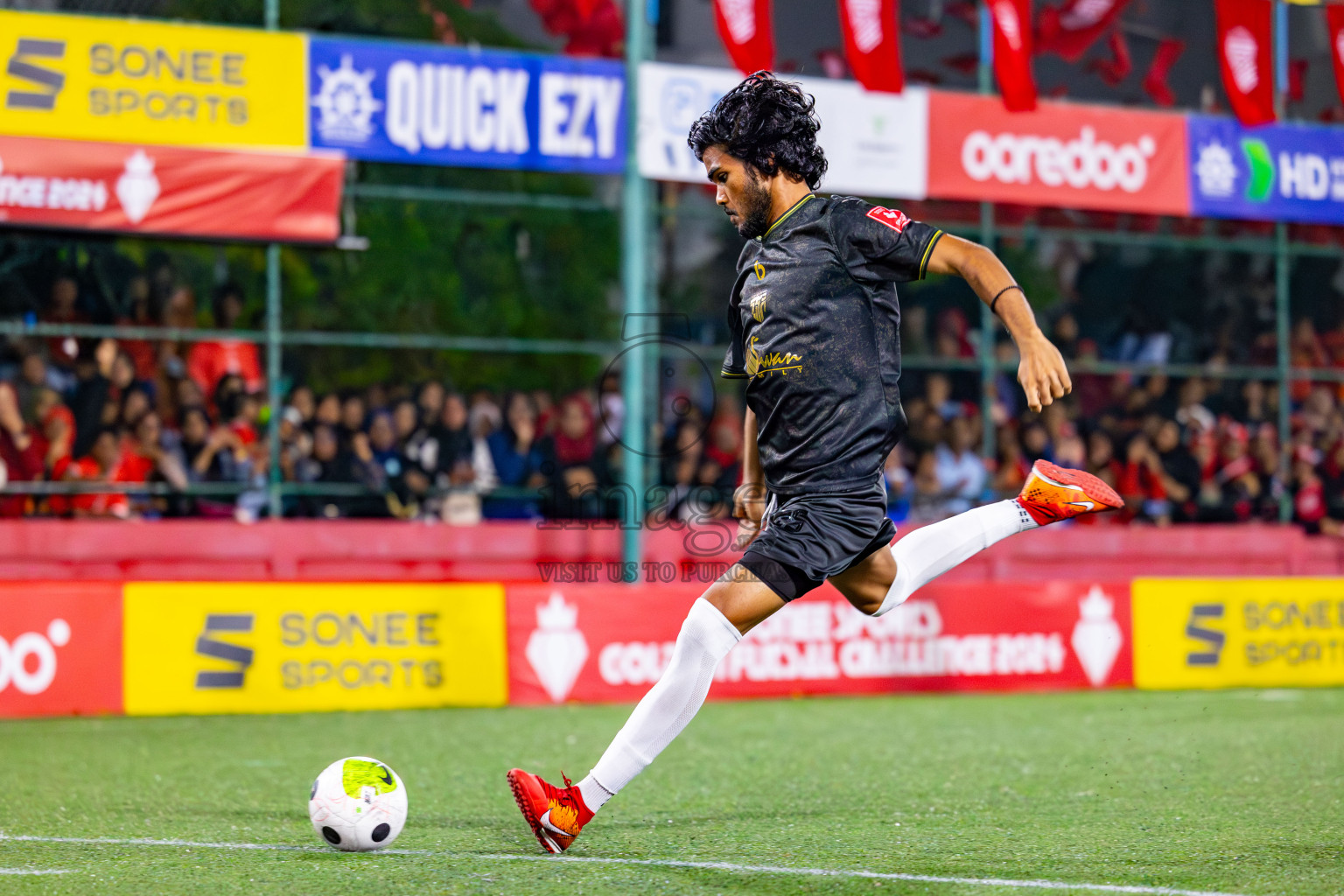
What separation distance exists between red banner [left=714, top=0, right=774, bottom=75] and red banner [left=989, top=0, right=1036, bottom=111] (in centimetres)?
232

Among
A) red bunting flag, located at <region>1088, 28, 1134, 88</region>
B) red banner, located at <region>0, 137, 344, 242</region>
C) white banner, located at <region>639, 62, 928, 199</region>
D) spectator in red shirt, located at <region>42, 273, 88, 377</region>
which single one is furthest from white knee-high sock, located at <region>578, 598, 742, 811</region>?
red bunting flag, located at <region>1088, 28, 1134, 88</region>

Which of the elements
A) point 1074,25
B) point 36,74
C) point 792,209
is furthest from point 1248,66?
point 792,209

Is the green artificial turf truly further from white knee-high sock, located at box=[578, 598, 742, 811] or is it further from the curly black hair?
the curly black hair

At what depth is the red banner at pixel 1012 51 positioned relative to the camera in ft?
48.3

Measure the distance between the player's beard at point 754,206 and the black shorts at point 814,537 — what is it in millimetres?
855

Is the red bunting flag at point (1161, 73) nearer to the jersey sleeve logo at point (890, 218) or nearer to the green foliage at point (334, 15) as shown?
the green foliage at point (334, 15)

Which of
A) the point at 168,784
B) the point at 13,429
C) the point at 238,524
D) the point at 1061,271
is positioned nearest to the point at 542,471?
the point at 238,524

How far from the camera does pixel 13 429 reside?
486 inches

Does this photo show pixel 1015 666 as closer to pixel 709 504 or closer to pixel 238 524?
pixel 709 504

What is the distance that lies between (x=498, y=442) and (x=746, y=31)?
4.11 m

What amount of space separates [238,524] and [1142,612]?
22.8 ft

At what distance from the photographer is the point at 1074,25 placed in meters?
16.4

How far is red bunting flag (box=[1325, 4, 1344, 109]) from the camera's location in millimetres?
16016

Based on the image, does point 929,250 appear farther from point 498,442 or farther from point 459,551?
point 498,442
